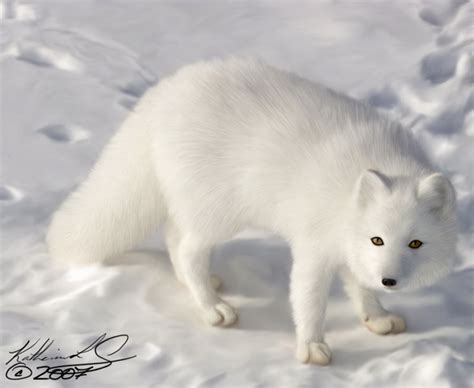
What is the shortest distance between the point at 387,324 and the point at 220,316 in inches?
24.6

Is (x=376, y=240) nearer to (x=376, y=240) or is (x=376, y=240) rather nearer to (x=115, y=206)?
(x=376, y=240)

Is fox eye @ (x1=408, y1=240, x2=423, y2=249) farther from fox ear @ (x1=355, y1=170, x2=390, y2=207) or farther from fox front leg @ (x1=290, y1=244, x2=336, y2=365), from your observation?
fox front leg @ (x1=290, y1=244, x2=336, y2=365)

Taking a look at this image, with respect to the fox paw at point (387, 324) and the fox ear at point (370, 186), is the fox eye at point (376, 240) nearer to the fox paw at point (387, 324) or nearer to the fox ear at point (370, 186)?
the fox ear at point (370, 186)

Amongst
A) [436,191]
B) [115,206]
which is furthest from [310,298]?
A: [115,206]

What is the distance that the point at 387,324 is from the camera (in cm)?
336

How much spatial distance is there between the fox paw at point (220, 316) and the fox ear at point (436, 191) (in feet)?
3.12

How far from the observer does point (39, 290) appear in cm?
363

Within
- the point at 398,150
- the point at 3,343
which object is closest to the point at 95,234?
the point at 3,343

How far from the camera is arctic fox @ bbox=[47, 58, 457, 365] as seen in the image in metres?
2.84

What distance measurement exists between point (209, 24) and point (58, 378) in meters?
3.13

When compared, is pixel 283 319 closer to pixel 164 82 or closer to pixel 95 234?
pixel 95 234

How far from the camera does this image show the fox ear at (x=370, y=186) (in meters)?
2.81

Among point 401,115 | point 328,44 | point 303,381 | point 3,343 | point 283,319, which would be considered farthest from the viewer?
point 328,44

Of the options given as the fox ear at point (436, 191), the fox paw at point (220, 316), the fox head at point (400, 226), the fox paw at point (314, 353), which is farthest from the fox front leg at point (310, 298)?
the fox ear at point (436, 191)
